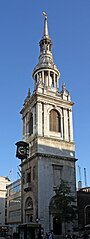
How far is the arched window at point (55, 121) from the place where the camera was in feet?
182

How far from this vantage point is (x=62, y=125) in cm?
5634

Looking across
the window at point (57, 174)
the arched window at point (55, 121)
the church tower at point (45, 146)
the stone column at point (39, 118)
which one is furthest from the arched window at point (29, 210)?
the arched window at point (55, 121)

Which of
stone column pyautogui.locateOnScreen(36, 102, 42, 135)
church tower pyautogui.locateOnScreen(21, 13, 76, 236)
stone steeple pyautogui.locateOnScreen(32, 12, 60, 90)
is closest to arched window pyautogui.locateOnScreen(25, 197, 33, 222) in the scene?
church tower pyautogui.locateOnScreen(21, 13, 76, 236)

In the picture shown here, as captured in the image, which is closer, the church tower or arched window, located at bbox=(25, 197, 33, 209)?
the church tower

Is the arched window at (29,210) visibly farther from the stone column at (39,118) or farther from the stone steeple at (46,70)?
the stone steeple at (46,70)

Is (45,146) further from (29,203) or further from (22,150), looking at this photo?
(29,203)

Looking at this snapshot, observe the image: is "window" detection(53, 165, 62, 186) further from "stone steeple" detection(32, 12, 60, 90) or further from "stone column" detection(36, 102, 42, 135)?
"stone steeple" detection(32, 12, 60, 90)

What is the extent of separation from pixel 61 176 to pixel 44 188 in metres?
4.23

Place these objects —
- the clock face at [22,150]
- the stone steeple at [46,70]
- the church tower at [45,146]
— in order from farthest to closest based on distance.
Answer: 1. the stone steeple at [46,70]
2. the clock face at [22,150]
3. the church tower at [45,146]

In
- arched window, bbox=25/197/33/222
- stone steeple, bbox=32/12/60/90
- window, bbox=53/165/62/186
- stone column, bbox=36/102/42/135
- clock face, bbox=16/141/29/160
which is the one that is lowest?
arched window, bbox=25/197/33/222

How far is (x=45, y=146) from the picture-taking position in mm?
52500

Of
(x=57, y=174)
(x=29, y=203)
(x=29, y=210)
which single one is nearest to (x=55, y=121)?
(x=57, y=174)

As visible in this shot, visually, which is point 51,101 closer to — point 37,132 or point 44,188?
point 37,132

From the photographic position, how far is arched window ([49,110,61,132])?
5553 cm
